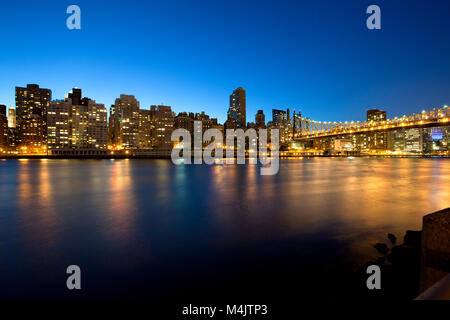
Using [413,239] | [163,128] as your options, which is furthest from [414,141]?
[413,239]

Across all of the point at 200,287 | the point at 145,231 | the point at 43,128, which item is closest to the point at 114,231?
the point at 145,231

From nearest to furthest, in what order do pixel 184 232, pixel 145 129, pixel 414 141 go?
pixel 184 232 → pixel 145 129 → pixel 414 141

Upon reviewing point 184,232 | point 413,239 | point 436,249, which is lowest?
point 184,232

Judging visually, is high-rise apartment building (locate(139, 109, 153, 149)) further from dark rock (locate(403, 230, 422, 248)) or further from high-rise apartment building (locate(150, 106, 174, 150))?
dark rock (locate(403, 230, 422, 248))

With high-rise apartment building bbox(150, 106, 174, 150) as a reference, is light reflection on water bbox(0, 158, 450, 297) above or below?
below

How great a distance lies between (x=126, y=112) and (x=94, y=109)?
1920 centimetres

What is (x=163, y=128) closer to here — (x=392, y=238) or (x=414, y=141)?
(x=392, y=238)

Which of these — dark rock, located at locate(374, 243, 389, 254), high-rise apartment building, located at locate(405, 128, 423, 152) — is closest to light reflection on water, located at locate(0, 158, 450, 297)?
dark rock, located at locate(374, 243, 389, 254)

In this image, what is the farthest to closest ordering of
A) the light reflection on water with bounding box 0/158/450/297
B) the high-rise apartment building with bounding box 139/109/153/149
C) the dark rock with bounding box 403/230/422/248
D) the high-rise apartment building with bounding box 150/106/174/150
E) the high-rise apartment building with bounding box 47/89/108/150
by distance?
1. the high-rise apartment building with bounding box 139/109/153/149
2. the high-rise apartment building with bounding box 150/106/174/150
3. the high-rise apartment building with bounding box 47/89/108/150
4. the dark rock with bounding box 403/230/422/248
5. the light reflection on water with bounding box 0/158/450/297

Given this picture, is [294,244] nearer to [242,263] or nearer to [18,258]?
[242,263]

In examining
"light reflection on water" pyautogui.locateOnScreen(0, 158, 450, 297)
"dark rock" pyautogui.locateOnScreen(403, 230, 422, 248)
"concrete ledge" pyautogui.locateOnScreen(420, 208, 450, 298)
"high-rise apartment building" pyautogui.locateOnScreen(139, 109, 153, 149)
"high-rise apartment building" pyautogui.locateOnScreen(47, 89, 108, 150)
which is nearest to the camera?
"concrete ledge" pyautogui.locateOnScreen(420, 208, 450, 298)

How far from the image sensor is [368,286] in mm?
4691

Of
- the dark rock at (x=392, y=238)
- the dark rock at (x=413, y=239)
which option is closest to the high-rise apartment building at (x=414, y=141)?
the dark rock at (x=392, y=238)

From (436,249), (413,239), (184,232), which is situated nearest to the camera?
(436,249)
